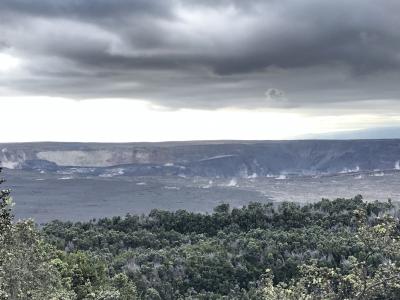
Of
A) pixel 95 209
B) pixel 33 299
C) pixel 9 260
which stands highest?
pixel 9 260

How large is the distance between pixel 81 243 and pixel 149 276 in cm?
2043

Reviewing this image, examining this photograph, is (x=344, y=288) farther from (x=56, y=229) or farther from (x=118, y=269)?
(x=56, y=229)

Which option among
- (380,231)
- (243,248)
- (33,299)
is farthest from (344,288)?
(243,248)

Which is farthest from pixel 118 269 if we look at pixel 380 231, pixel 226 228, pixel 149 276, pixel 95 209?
pixel 95 209

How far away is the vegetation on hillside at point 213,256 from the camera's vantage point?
19.8 metres

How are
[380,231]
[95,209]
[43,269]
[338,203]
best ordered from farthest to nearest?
[95,209] → [338,203] → [43,269] → [380,231]

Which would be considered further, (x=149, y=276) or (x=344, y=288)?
(x=149, y=276)

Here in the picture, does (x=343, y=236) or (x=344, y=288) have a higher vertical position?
(x=344, y=288)

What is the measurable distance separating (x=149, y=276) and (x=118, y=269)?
160 inches

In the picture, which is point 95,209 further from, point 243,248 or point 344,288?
point 344,288

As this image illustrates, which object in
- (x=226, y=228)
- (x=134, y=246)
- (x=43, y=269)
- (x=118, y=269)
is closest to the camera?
(x=43, y=269)

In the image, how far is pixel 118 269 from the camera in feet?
246

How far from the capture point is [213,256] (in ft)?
267

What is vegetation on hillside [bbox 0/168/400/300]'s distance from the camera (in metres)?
19.8
